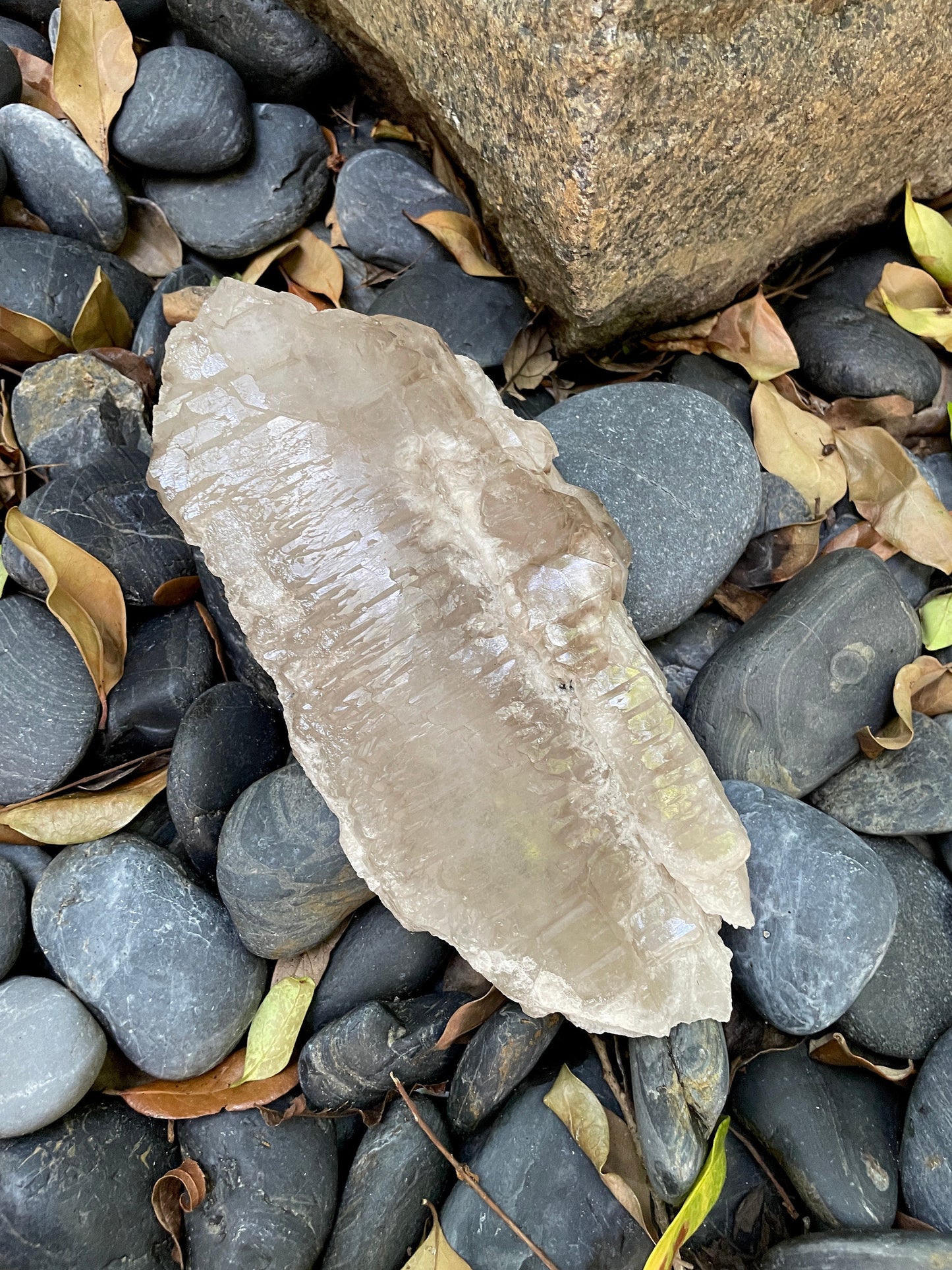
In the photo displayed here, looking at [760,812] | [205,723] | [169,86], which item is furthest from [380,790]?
[169,86]

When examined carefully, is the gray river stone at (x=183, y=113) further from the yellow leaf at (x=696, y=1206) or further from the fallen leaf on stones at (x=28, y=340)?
the yellow leaf at (x=696, y=1206)

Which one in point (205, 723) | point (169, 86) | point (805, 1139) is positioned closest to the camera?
point (805, 1139)

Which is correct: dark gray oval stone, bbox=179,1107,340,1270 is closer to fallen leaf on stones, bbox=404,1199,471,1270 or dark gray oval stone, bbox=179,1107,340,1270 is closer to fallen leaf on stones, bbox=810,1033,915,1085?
fallen leaf on stones, bbox=404,1199,471,1270

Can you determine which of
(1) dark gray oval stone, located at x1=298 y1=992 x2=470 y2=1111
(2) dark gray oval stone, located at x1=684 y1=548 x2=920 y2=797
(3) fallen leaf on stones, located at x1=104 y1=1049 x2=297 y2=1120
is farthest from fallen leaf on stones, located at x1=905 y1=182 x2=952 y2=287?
(3) fallen leaf on stones, located at x1=104 y1=1049 x2=297 y2=1120

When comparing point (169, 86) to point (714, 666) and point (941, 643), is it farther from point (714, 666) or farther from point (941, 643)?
point (941, 643)

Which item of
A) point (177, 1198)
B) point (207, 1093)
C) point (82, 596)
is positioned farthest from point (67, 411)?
point (177, 1198)

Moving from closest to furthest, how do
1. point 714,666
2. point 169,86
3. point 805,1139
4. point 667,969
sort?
point 667,969, point 805,1139, point 714,666, point 169,86

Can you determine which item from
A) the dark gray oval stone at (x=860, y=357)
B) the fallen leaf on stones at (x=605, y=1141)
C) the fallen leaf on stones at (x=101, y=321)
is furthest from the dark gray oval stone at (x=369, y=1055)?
the dark gray oval stone at (x=860, y=357)
